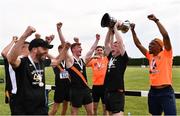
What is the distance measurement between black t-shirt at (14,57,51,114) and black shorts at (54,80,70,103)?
16.8ft

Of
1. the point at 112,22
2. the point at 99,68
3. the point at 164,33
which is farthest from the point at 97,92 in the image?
the point at 164,33

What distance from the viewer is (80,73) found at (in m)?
10.5

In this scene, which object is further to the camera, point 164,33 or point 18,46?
point 164,33

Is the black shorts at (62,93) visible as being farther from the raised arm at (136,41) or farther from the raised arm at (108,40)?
the raised arm at (136,41)

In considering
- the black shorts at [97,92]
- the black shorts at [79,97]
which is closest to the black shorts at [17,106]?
the black shorts at [79,97]

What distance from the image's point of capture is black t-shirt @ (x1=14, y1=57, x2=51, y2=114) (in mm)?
6930

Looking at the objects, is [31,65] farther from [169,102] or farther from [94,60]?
[94,60]

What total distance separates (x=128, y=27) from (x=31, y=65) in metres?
2.86

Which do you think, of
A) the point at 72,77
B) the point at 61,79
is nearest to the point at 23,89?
the point at 72,77

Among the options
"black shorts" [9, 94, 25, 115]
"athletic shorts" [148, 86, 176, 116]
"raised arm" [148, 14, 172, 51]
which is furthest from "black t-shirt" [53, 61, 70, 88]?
"black shorts" [9, 94, 25, 115]

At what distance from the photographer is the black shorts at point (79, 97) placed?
1048cm

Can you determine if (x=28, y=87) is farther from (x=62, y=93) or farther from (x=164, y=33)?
(x=62, y=93)

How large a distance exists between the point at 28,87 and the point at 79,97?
361 cm

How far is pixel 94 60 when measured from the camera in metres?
12.3
